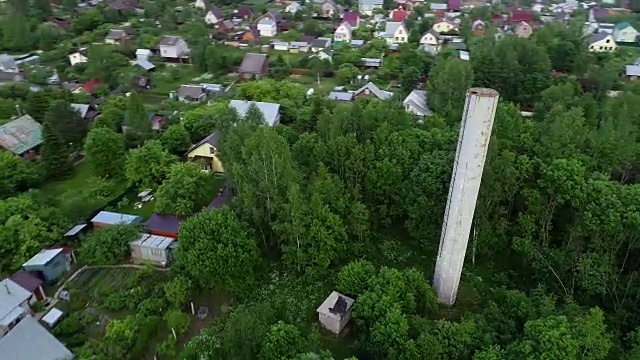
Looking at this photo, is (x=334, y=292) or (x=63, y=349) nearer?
(x=63, y=349)

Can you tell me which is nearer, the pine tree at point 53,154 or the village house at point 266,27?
the pine tree at point 53,154

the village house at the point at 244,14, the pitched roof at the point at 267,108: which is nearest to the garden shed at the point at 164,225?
the pitched roof at the point at 267,108

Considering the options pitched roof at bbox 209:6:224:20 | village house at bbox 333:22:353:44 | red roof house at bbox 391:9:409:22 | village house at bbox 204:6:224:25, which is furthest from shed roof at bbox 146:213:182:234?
red roof house at bbox 391:9:409:22

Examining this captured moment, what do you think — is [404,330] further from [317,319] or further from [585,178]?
[585,178]

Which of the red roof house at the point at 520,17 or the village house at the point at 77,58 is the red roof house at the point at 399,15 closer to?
the red roof house at the point at 520,17

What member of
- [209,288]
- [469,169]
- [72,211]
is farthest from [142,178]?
[469,169]

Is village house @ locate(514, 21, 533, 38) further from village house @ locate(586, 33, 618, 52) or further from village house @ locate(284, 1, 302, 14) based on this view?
village house @ locate(284, 1, 302, 14)
